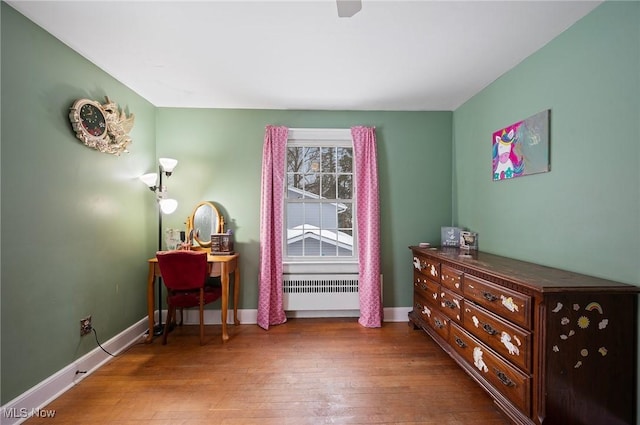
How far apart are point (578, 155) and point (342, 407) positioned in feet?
7.43

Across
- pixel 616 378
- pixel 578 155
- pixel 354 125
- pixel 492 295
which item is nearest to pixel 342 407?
A: pixel 492 295

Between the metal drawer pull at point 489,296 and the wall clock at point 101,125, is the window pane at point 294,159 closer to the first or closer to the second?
the wall clock at point 101,125

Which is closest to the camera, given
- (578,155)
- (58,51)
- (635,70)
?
(635,70)

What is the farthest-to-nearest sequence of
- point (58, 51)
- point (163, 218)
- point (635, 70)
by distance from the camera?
point (163, 218)
point (58, 51)
point (635, 70)

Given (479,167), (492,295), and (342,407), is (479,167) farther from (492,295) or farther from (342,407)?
(342,407)

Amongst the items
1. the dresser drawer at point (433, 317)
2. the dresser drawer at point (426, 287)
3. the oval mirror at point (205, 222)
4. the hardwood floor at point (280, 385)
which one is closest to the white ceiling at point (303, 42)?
the oval mirror at point (205, 222)

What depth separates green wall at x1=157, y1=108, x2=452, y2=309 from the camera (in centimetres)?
314

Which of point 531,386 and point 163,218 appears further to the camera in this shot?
point 163,218

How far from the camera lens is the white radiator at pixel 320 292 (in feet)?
10.3

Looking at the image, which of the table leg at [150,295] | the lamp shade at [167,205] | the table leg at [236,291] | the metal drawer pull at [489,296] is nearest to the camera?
the metal drawer pull at [489,296]

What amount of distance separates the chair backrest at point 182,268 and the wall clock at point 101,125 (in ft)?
3.44

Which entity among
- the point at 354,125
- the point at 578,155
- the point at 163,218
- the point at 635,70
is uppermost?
the point at 354,125

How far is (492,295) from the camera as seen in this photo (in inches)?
69.8

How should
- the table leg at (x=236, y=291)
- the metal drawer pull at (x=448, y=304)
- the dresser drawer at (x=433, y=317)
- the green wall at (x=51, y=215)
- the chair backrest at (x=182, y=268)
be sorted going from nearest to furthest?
1. the green wall at (x=51, y=215)
2. the metal drawer pull at (x=448, y=304)
3. the dresser drawer at (x=433, y=317)
4. the chair backrest at (x=182, y=268)
5. the table leg at (x=236, y=291)
